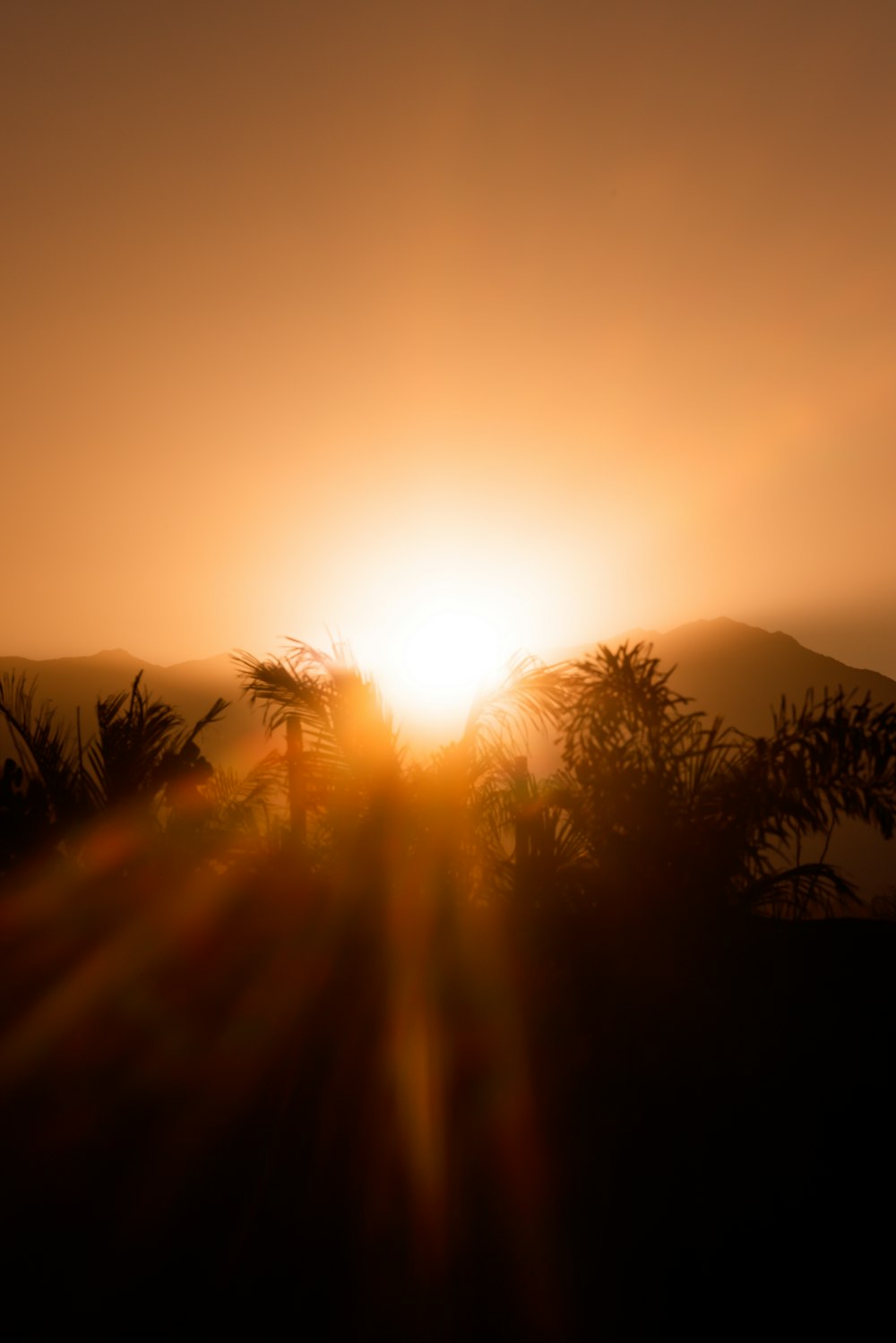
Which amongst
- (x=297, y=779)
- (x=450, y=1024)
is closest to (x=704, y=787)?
(x=450, y=1024)

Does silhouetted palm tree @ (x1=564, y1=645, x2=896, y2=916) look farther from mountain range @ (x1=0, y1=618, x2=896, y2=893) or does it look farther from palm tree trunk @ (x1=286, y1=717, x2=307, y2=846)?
mountain range @ (x1=0, y1=618, x2=896, y2=893)

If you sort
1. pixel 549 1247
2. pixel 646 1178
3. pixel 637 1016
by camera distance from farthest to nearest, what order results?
pixel 637 1016, pixel 646 1178, pixel 549 1247

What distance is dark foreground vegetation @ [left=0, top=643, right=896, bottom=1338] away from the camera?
11.4 ft

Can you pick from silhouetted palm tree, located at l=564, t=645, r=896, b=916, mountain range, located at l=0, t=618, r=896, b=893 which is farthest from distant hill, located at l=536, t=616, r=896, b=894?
silhouetted palm tree, located at l=564, t=645, r=896, b=916

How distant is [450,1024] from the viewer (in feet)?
17.9

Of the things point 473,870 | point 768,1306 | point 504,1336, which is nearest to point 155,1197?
point 504,1336

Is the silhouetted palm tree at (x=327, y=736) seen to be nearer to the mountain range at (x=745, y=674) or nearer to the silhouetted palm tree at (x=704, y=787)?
the silhouetted palm tree at (x=704, y=787)

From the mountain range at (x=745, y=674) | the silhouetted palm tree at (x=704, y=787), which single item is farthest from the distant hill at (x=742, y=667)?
the silhouetted palm tree at (x=704, y=787)

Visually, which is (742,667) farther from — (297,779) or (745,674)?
(297,779)

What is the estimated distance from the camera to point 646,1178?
13.7 ft

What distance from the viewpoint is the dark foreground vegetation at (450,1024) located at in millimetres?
3467

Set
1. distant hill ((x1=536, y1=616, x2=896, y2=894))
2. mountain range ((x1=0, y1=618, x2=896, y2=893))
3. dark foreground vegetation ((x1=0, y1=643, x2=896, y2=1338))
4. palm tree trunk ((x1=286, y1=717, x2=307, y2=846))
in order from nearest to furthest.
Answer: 1. dark foreground vegetation ((x1=0, y1=643, x2=896, y2=1338))
2. palm tree trunk ((x1=286, y1=717, x2=307, y2=846))
3. mountain range ((x1=0, y1=618, x2=896, y2=893))
4. distant hill ((x1=536, y1=616, x2=896, y2=894))

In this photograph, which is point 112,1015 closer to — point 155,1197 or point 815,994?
point 155,1197

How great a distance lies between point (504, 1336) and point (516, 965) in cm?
306
